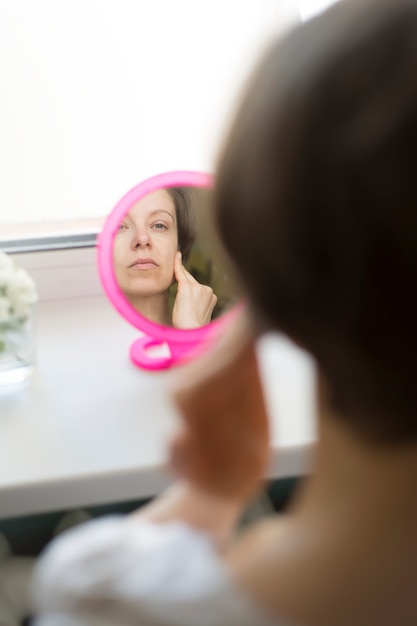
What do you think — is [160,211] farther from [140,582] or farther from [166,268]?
[140,582]

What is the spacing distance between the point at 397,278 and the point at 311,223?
0.16 feet

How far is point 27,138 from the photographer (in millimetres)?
931

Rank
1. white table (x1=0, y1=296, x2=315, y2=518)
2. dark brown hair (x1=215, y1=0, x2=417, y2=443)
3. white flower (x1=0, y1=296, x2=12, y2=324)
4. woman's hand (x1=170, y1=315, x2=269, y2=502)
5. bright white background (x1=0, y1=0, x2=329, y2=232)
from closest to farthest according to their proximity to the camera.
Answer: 1. dark brown hair (x1=215, y1=0, x2=417, y2=443)
2. woman's hand (x1=170, y1=315, x2=269, y2=502)
3. white table (x1=0, y1=296, x2=315, y2=518)
4. white flower (x1=0, y1=296, x2=12, y2=324)
5. bright white background (x1=0, y1=0, x2=329, y2=232)

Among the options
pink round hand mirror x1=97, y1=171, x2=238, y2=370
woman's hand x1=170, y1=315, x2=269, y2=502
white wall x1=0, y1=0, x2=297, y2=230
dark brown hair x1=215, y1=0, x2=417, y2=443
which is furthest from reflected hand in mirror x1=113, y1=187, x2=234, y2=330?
dark brown hair x1=215, y1=0, x2=417, y2=443

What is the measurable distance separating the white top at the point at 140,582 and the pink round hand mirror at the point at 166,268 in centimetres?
35

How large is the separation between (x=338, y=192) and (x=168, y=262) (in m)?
0.51

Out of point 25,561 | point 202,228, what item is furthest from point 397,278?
point 25,561

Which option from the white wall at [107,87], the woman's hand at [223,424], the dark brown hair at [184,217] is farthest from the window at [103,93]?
the woman's hand at [223,424]

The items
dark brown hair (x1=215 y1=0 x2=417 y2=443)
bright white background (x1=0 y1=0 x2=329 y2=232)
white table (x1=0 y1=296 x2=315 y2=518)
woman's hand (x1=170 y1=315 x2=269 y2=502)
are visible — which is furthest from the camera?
bright white background (x1=0 y1=0 x2=329 y2=232)

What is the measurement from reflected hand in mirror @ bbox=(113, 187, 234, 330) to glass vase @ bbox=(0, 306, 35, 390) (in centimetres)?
11

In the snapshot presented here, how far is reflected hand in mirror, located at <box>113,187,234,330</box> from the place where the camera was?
842mm

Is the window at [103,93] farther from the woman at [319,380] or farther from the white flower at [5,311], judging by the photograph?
the woman at [319,380]

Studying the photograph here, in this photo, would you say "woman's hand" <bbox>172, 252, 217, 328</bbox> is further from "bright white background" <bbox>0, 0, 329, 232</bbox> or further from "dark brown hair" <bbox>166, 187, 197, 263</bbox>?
"bright white background" <bbox>0, 0, 329, 232</bbox>

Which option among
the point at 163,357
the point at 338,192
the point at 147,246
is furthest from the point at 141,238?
the point at 338,192
